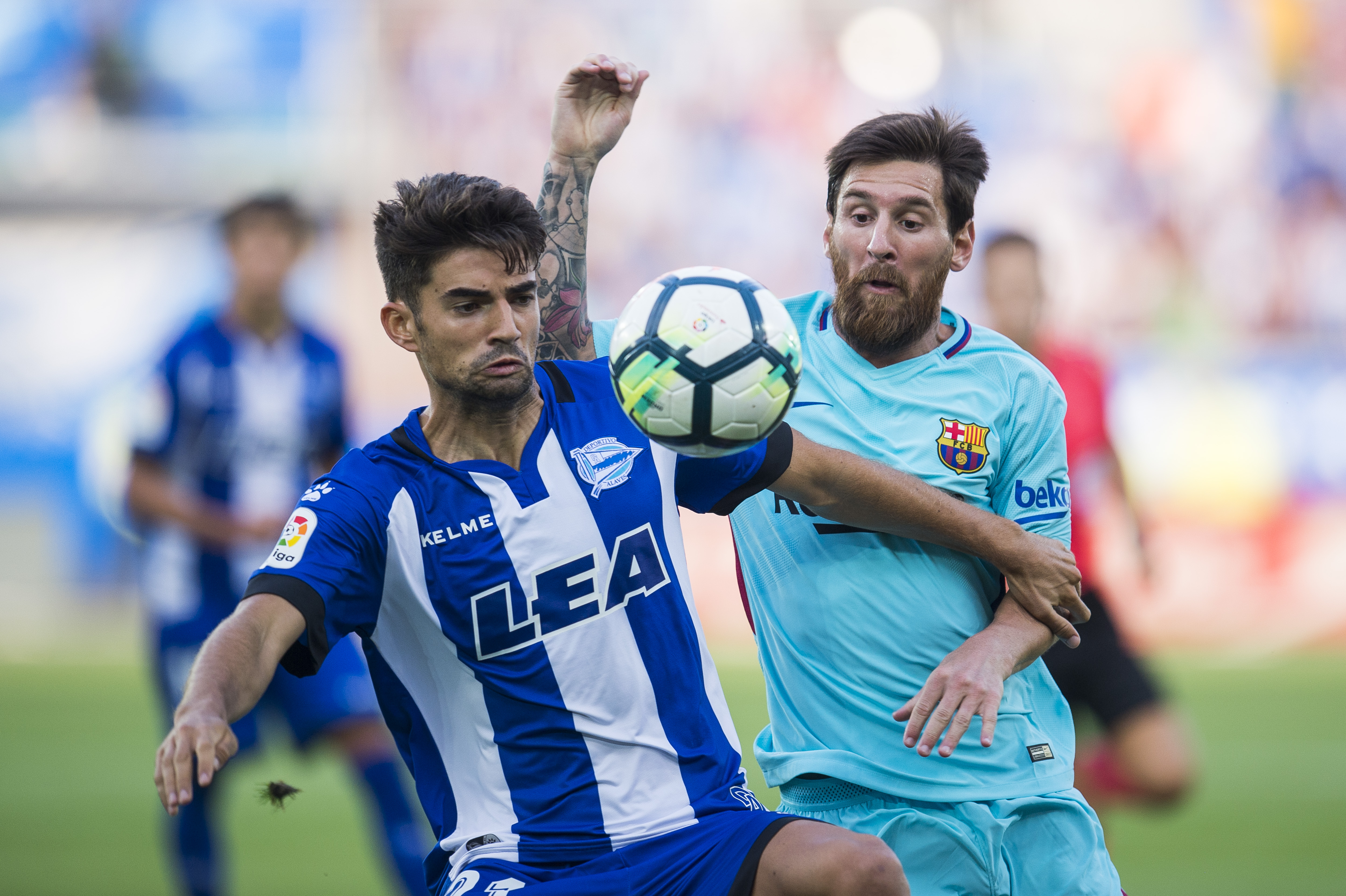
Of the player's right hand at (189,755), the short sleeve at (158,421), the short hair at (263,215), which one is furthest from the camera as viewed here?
the short hair at (263,215)

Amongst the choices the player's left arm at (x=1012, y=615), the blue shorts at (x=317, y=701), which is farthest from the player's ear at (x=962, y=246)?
the blue shorts at (x=317, y=701)

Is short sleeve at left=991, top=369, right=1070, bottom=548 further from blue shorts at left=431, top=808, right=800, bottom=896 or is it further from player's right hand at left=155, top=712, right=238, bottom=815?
player's right hand at left=155, top=712, right=238, bottom=815

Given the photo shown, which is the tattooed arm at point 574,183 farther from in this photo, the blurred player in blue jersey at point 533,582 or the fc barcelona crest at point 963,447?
the fc barcelona crest at point 963,447

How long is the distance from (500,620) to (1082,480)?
4532 millimetres

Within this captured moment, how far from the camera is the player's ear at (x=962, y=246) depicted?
385 centimetres

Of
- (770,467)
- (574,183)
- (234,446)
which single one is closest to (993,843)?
(770,467)

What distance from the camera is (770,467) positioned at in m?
3.37

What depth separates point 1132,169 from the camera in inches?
722

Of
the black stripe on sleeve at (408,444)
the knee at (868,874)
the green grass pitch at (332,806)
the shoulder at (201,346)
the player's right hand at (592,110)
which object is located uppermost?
the player's right hand at (592,110)

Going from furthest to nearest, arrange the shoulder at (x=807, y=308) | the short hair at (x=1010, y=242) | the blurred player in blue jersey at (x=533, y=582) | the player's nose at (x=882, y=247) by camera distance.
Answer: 1. the short hair at (x=1010, y=242)
2. the shoulder at (x=807, y=308)
3. the player's nose at (x=882, y=247)
4. the blurred player in blue jersey at (x=533, y=582)

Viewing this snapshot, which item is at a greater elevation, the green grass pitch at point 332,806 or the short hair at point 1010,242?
the short hair at point 1010,242

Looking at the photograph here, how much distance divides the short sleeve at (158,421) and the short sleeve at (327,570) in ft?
12.0

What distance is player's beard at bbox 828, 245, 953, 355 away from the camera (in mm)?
3717

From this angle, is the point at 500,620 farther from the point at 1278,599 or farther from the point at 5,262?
the point at 5,262
